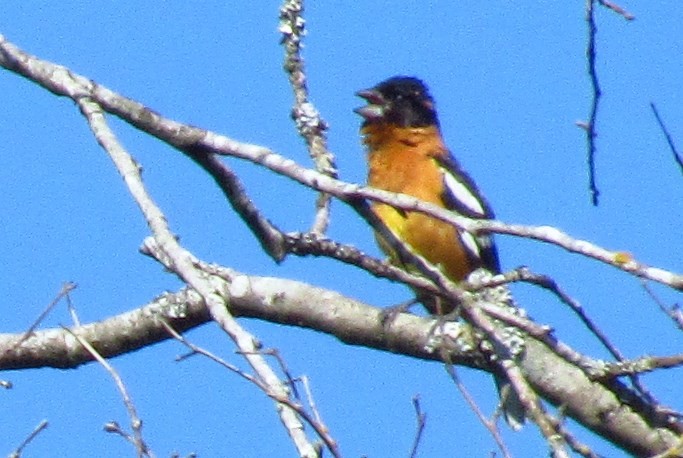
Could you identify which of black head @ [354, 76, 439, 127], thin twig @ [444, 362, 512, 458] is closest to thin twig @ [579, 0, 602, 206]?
thin twig @ [444, 362, 512, 458]

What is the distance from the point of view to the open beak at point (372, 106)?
8.87 metres

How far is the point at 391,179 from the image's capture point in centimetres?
841

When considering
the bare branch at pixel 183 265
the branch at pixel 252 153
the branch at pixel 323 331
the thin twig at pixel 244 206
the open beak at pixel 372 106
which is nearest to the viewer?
the bare branch at pixel 183 265

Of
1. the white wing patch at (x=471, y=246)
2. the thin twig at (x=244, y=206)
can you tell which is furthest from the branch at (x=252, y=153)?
the white wing patch at (x=471, y=246)

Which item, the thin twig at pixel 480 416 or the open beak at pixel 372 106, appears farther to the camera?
the open beak at pixel 372 106

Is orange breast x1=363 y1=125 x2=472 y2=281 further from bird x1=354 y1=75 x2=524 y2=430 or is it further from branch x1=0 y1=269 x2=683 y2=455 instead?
branch x1=0 y1=269 x2=683 y2=455

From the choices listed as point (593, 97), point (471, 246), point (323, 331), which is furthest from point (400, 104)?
point (593, 97)

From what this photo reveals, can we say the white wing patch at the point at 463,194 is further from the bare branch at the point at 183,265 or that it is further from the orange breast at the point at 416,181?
the bare branch at the point at 183,265

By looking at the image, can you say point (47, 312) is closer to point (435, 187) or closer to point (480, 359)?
point (480, 359)

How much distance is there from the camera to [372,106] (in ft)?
29.2

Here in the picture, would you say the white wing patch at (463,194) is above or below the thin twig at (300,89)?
above

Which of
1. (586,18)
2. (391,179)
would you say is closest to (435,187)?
(391,179)

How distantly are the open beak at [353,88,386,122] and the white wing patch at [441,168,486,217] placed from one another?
63 centimetres

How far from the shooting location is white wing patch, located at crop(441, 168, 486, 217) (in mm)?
8172
